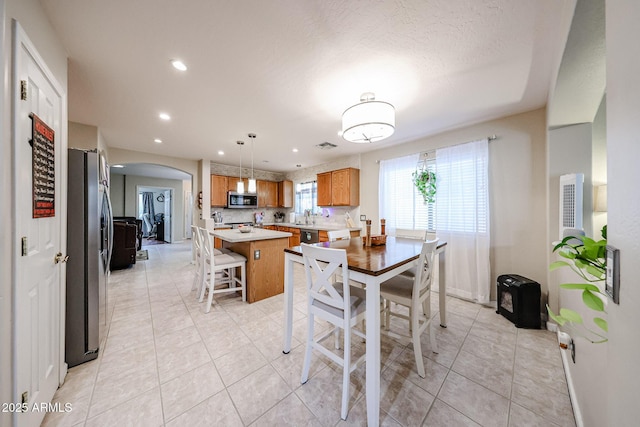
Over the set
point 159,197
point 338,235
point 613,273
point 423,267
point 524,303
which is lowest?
point 524,303

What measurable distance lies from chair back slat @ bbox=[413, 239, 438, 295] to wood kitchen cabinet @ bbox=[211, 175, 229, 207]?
4.98m

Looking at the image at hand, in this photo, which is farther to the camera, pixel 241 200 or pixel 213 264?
pixel 241 200

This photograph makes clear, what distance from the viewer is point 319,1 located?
1272 millimetres

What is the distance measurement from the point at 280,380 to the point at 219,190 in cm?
475

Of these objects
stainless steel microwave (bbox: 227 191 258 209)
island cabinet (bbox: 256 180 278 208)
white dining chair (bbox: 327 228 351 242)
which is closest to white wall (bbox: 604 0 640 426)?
white dining chair (bbox: 327 228 351 242)

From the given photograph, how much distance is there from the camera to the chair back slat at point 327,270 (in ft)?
4.31

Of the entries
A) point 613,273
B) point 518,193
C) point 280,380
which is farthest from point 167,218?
point 613,273

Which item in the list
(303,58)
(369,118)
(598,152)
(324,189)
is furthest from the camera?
(324,189)

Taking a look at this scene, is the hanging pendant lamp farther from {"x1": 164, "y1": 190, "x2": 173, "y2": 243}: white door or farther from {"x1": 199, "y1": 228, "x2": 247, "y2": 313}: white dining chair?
{"x1": 164, "y1": 190, "x2": 173, "y2": 243}: white door

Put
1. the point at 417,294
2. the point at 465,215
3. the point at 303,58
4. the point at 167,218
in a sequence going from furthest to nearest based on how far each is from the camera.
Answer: the point at 167,218 < the point at 465,215 < the point at 303,58 < the point at 417,294

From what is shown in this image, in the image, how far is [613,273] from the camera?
2.15 ft

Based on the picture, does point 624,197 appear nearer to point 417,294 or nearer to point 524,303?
point 417,294

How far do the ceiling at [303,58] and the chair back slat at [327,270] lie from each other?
151 centimetres

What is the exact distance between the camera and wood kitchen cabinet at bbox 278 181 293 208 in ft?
21.5
